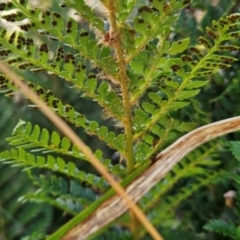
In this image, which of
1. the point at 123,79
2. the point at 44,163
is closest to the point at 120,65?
the point at 123,79

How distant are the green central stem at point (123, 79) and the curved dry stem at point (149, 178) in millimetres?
19

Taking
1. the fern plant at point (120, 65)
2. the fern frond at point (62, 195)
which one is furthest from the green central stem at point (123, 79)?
the fern frond at point (62, 195)

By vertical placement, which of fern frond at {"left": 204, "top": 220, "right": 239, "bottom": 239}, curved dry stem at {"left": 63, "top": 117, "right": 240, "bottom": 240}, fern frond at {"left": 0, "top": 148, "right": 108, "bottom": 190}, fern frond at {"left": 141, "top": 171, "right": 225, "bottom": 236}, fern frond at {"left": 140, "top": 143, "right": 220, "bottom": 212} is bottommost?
fern frond at {"left": 204, "top": 220, "right": 239, "bottom": 239}

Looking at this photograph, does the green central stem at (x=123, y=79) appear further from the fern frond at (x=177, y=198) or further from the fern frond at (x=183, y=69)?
the fern frond at (x=177, y=198)

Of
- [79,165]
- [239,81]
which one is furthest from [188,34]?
[79,165]

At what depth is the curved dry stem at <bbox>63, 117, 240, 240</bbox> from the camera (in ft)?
1.26

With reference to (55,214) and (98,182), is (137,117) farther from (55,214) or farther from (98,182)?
(55,214)

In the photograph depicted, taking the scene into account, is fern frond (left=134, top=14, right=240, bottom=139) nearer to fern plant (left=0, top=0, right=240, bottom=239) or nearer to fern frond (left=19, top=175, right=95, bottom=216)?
fern plant (left=0, top=0, right=240, bottom=239)

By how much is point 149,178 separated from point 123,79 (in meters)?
0.08

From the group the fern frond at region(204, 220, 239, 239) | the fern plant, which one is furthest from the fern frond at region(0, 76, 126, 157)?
the fern frond at region(204, 220, 239, 239)

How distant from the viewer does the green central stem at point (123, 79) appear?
1.09 ft

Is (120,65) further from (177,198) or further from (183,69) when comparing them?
(177,198)

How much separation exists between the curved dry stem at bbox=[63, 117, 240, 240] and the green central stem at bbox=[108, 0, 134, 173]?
0.02 m

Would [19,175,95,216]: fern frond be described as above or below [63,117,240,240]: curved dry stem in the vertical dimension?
above
